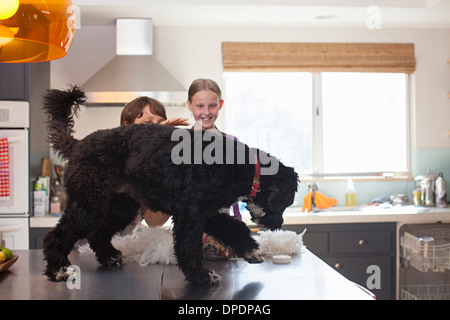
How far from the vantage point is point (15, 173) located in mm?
3176

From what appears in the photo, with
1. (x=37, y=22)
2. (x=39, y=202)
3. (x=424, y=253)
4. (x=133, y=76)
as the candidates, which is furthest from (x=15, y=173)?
(x=424, y=253)

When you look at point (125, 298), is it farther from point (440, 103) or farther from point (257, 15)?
point (440, 103)

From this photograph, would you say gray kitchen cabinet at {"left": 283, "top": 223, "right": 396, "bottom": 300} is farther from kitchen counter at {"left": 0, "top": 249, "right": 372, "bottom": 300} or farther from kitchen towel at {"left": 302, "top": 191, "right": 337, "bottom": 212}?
kitchen counter at {"left": 0, "top": 249, "right": 372, "bottom": 300}

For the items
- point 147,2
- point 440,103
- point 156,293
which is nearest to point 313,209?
point 440,103

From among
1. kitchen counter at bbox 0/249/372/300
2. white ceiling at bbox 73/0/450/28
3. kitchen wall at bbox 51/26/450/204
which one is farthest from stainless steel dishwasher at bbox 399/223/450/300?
kitchen counter at bbox 0/249/372/300

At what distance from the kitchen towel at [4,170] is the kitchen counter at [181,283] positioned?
6.07ft

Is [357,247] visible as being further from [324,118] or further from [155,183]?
[155,183]

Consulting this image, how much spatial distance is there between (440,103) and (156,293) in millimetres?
3742

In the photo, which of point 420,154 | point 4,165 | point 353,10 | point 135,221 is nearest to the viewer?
point 135,221

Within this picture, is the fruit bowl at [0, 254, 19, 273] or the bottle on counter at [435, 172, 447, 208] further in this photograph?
the bottle on counter at [435, 172, 447, 208]

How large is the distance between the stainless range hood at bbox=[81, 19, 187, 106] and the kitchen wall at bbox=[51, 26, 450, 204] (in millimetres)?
311

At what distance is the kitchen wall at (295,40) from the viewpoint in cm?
381

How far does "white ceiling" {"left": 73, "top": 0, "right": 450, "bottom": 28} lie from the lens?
129 inches

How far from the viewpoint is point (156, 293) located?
1.17 m
